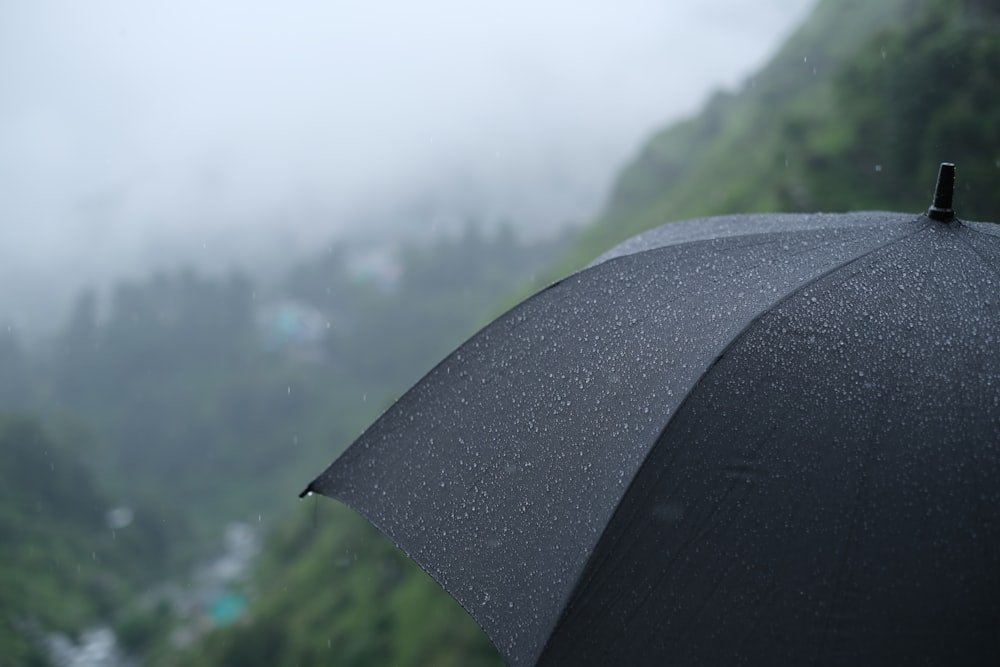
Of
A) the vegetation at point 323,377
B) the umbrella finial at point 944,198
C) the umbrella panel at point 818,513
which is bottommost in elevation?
the umbrella panel at point 818,513

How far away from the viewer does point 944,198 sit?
2.81 metres

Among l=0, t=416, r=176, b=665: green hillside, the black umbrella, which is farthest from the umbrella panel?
l=0, t=416, r=176, b=665: green hillside

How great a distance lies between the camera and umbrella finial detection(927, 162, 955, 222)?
9.11ft

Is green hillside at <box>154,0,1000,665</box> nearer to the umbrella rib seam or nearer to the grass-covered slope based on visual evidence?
the grass-covered slope

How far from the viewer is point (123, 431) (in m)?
145

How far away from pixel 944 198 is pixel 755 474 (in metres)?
1.22

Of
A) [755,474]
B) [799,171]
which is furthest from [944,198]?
[799,171]

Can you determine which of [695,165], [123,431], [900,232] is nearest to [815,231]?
[900,232]

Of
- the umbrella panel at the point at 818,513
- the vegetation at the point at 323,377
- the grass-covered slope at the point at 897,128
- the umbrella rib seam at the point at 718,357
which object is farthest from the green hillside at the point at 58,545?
the umbrella panel at the point at 818,513

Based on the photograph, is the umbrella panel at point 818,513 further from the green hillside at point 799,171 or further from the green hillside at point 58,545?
the green hillside at point 58,545

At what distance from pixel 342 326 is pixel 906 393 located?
636 feet

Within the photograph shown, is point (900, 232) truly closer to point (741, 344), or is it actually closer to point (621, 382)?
point (741, 344)

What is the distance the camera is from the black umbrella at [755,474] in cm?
223

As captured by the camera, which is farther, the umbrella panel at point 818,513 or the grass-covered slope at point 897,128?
the grass-covered slope at point 897,128
